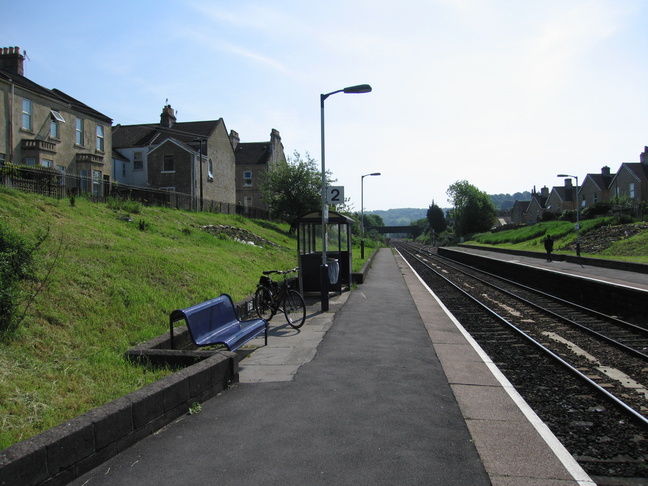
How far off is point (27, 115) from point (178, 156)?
15.5 metres

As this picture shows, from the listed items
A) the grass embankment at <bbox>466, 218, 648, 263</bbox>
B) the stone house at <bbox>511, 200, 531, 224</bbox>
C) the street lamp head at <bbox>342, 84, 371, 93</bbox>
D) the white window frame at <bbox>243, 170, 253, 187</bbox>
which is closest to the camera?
the street lamp head at <bbox>342, 84, 371, 93</bbox>

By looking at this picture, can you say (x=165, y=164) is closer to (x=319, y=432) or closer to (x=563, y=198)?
(x=319, y=432)

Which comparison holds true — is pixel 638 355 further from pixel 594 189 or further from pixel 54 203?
pixel 594 189

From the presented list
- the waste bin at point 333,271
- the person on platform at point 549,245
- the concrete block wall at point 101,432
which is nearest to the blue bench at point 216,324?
the concrete block wall at point 101,432

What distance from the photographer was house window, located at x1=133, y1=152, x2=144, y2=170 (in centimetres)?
4209

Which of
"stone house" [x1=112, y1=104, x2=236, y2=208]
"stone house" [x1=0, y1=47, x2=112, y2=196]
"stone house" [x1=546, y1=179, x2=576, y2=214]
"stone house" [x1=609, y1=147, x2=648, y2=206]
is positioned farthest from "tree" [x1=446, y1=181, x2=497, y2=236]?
"stone house" [x1=0, y1=47, x2=112, y2=196]

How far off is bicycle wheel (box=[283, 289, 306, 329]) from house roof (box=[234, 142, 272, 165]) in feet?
162

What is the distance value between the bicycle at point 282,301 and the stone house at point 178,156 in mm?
29210

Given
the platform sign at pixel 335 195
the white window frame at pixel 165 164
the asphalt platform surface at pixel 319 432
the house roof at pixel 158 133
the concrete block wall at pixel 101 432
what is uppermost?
the house roof at pixel 158 133

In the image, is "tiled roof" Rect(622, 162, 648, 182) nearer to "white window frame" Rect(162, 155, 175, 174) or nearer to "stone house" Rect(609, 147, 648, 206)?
"stone house" Rect(609, 147, 648, 206)

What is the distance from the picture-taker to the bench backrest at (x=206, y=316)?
611 cm

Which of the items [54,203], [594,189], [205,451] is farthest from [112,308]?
[594,189]

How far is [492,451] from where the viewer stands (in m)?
4.07

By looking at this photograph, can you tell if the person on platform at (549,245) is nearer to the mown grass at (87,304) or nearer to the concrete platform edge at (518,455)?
the mown grass at (87,304)
